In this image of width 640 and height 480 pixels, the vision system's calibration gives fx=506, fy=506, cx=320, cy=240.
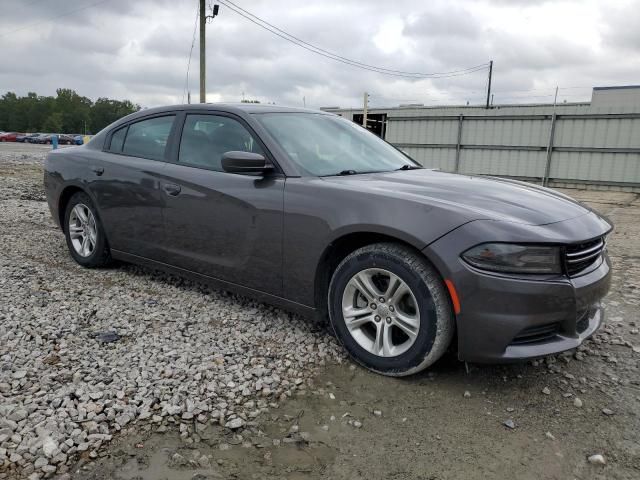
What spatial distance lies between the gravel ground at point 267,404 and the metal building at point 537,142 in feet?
39.8

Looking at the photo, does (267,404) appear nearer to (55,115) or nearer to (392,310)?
(392,310)

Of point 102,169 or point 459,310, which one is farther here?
point 102,169

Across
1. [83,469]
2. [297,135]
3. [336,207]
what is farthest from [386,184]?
[83,469]

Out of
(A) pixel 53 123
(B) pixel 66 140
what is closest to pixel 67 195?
(B) pixel 66 140

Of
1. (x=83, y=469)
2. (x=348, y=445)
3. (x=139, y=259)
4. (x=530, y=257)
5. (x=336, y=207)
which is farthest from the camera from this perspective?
(x=139, y=259)

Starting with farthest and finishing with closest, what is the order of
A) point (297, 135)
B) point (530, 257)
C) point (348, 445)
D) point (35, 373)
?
point (297, 135) < point (35, 373) < point (530, 257) < point (348, 445)

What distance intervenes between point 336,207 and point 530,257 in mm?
1077

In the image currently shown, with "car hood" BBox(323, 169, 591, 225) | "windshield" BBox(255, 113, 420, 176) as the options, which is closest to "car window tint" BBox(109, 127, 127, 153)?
"windshield" BBox(255, 113, 420, 176)

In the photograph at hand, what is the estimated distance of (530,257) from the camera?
8.05 feet

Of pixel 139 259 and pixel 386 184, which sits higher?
pixel 386 184

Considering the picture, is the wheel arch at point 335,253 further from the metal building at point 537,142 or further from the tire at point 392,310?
the metal building at point 537,142

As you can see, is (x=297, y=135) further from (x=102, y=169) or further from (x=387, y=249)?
(x=102, y=169)

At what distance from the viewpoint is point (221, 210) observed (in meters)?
3.46

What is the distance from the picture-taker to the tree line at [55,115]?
9656 centimetres
